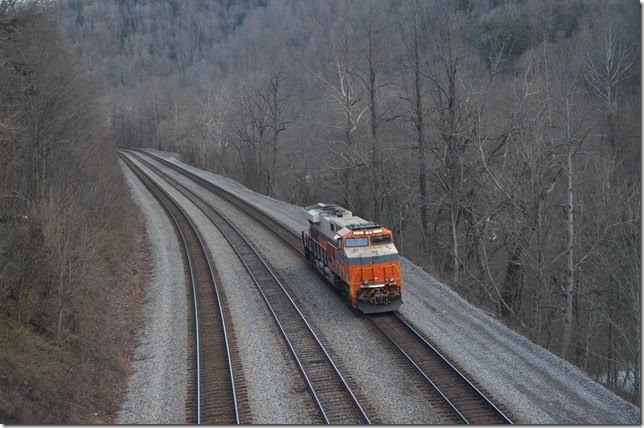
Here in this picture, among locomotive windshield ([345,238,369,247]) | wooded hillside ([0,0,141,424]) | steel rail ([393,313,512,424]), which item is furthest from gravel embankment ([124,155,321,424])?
steel rail ([393,313,512,424])

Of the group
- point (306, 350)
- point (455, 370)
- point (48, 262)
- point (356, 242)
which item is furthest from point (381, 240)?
point (48, 262)

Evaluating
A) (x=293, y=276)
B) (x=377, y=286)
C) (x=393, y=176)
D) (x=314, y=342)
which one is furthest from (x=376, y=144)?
(x=314, y=342)

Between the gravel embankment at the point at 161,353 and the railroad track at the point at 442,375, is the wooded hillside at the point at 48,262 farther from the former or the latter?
the railroad track at the point at 442,375

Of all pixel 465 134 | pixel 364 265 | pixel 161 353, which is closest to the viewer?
pixel 161 353

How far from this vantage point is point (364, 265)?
794 inches

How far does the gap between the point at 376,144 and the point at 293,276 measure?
35.4 feet

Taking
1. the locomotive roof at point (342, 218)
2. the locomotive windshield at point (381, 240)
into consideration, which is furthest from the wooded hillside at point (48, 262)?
the locomotive windshield at point (381, 240)

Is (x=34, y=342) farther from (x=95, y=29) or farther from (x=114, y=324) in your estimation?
(x=95, y=29)

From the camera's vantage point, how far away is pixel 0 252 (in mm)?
14922

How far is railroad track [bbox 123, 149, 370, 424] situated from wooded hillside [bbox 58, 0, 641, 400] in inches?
280

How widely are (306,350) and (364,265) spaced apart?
3.99 meters

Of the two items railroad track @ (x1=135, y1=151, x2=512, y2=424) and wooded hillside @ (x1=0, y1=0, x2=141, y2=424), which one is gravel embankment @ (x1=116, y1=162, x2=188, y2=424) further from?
railroad track @ (x1=135, y1=151, x2=512, y2=424)

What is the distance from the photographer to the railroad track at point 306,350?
45.5 ft

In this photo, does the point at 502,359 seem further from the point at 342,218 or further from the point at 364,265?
the point at 342,218
